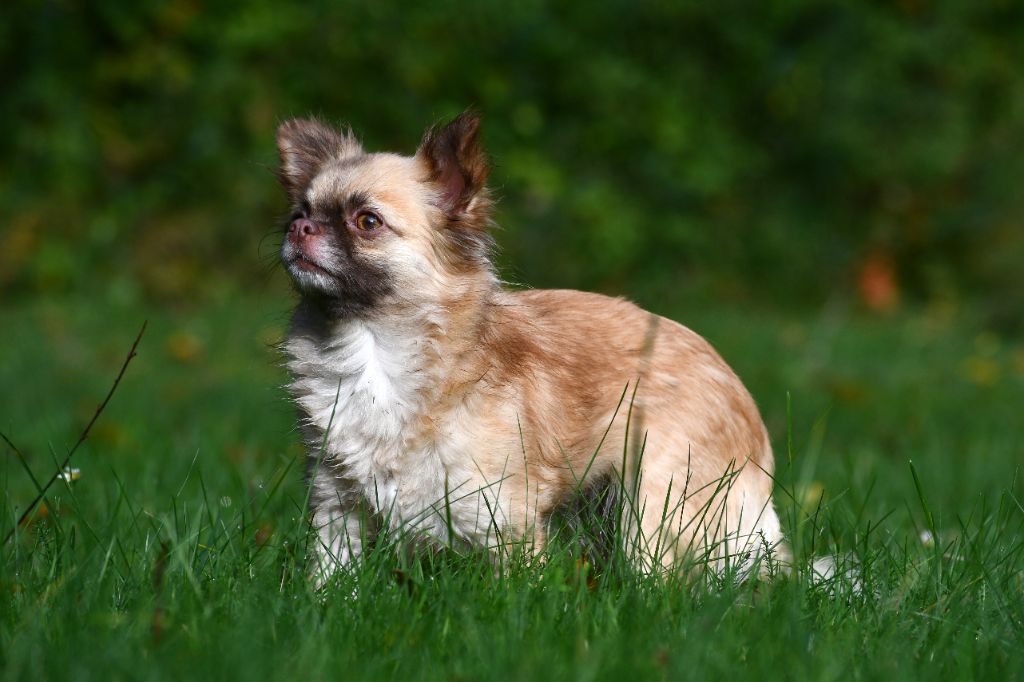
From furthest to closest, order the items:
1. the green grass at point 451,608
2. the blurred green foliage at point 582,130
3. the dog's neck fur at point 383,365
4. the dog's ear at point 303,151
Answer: the blurred green foliage at point 582,130 → the dog's ear at point 303,151 → the dog's neck fur at point 383,365 → the green grass at point 451,608

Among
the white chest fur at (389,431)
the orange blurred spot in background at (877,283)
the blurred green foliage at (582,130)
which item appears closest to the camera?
the white chest fur at (389,431)

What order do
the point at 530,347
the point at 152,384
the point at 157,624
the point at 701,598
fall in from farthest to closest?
1. the point at 152,384
2. the point at 530,347
3. the point at 701,598
4. the point at 157,624

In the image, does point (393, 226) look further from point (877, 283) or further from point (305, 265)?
point (877, 283)

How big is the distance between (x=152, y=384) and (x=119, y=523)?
372 centimetres

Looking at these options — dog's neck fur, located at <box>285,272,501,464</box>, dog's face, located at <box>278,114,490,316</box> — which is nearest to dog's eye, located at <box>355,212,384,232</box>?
dog's face, located at <box>278,114,490,316</box>

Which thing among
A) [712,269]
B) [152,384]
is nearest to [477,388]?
[152,384]

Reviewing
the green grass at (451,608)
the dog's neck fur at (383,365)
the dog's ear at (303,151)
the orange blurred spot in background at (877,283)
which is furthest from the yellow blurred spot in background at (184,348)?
the orange blurred spot in background at (877,283)

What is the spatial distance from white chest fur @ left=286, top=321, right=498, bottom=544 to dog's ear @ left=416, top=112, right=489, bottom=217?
0.43 metres

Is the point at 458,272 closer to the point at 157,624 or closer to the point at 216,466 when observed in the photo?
the point at 157,624

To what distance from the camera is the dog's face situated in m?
3.36

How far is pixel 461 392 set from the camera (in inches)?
131

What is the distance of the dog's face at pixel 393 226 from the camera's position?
336 centimetres

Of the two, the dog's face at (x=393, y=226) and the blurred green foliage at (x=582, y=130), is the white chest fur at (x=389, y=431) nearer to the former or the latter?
the dog's face at (x=393, y=226)

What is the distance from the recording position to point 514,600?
8.64 feet
